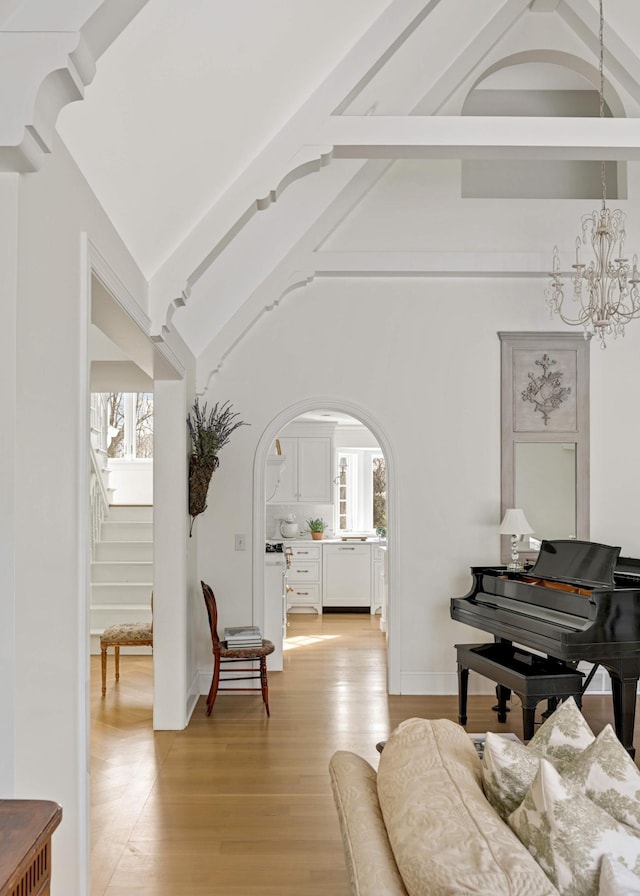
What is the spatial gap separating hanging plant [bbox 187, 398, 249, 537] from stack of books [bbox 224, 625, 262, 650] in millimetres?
800

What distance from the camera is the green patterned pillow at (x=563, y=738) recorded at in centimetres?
190

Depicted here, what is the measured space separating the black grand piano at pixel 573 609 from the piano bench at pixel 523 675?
10cm

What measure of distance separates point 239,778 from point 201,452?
7.15 feet

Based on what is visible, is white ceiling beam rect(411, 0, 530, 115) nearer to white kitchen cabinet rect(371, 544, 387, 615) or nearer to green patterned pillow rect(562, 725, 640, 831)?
green patterned pillow rect(562, 725, 640, 831)

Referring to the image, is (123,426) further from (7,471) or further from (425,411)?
(7,471)

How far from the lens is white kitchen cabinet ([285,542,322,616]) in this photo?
9.53 metres

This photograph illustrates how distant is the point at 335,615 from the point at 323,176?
602cm

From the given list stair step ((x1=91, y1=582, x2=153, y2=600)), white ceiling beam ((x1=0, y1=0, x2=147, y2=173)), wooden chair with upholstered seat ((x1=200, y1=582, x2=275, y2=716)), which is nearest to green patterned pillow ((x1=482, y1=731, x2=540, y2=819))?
white ceiling beam ((x1=0, y1=0, x2=147, y2=173))

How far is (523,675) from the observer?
163 inches

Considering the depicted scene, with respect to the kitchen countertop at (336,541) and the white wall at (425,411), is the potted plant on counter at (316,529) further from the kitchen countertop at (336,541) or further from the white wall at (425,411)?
the white wall at (425,411)

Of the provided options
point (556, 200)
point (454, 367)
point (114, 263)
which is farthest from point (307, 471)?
point (114, 263)

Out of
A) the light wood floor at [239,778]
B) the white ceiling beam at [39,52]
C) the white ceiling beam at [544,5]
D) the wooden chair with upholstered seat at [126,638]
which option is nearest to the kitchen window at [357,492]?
the light wood floor at [239,778]

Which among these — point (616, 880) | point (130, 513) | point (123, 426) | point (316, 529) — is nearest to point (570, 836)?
point (616, 880)

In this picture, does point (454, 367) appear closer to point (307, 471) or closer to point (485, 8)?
point (485, 8)
